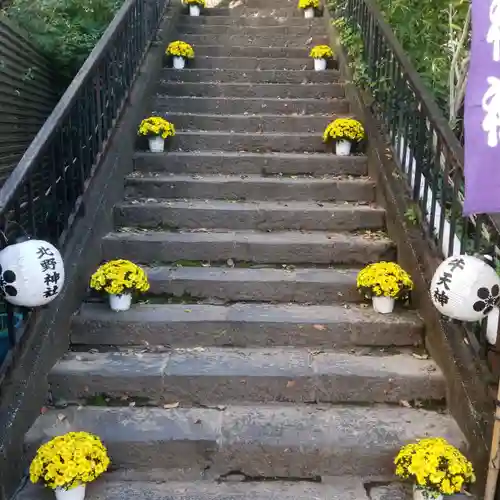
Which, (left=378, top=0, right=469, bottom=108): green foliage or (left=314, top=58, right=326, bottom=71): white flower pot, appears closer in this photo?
(left=378, top=0, right=469, bottom=108): green foliage

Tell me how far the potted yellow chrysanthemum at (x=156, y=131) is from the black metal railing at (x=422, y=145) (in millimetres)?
2065

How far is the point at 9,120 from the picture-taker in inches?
238

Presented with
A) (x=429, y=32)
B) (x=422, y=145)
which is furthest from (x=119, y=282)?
(x=429, y=32)

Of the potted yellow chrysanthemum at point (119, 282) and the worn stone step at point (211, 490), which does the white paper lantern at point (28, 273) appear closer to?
the potted yellow chrysanthemum at point (119, 282)

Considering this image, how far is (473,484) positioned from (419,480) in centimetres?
41

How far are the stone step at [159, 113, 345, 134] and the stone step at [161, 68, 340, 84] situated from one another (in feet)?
3.46

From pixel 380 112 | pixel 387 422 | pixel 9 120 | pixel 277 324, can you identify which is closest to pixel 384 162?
pixel 380 112

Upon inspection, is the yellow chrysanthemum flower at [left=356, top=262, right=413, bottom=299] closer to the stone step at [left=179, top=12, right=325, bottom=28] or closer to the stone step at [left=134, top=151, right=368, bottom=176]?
the stone step at [left=134, top=151, right=368, bottom=176]

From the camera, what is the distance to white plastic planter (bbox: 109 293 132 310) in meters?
4.06

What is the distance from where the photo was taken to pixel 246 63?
7.29m

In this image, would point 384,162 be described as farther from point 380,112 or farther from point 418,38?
point 418,38

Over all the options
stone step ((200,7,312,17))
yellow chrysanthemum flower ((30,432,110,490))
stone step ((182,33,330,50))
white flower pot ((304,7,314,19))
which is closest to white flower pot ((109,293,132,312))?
yellow chrysanthemum flower ((30,432,110,490))

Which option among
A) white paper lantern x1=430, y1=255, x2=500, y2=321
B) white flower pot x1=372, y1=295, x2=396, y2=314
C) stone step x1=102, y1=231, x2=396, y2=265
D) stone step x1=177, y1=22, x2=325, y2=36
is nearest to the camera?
white paper lantern x1=430, y1=255, x2=500, y2=321

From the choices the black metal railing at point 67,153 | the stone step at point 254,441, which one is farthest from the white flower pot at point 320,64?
the stone step at point 254,441
